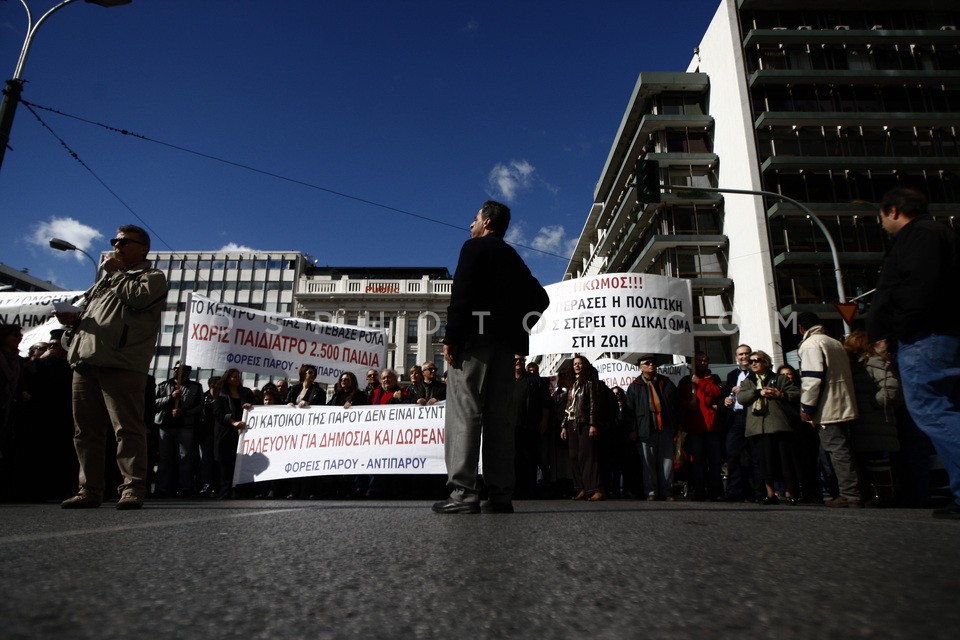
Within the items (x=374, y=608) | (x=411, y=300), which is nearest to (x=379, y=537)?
(x=374, y=608)

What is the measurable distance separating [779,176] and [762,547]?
33.1 meters

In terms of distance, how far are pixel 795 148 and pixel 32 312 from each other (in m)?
32.1

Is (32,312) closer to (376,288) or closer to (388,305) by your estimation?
(388,305)

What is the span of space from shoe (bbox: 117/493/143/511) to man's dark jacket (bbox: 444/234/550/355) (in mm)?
2050

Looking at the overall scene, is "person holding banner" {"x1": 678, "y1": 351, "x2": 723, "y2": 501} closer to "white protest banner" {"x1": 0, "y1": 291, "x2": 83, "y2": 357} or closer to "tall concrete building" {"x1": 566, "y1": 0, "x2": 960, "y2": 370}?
"white protest banner" {"x1": 0, "y1": 291, "x2": 83, "y2": 357}

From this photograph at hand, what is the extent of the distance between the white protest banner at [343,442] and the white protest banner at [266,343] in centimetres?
186

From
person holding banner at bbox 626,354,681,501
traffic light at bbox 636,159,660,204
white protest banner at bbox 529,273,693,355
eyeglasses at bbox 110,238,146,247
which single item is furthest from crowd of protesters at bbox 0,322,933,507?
traffic light at bbox 636,159,660,204

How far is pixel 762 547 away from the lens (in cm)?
146

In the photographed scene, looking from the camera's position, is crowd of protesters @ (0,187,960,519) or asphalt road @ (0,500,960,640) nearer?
asphalt road @ (0,500,960,640)

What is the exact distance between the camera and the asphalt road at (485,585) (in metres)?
0.73

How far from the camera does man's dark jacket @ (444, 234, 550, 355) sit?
11.0ft

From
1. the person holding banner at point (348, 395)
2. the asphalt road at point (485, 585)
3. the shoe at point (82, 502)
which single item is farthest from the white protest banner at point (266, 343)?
the asphalt road at point (485, 585)

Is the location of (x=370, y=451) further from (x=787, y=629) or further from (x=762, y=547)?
(x=787, y=629)

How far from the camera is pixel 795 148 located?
101ft
